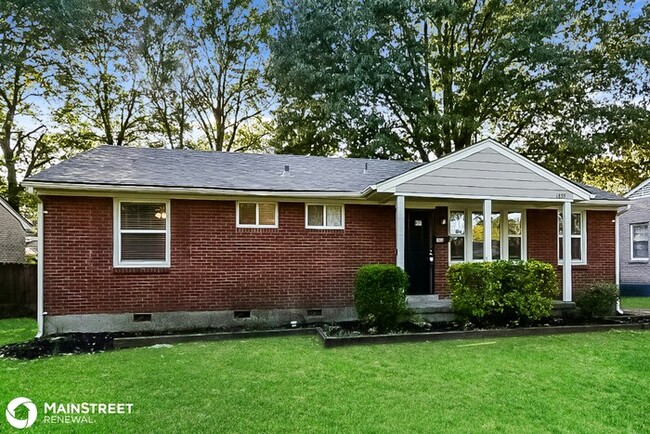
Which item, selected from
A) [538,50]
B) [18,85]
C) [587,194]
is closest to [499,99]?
[538,50]

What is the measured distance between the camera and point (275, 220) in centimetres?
870

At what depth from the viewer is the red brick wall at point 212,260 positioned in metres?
7.59

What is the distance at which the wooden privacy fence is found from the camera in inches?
422

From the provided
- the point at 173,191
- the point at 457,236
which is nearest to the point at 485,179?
the point at 457,236

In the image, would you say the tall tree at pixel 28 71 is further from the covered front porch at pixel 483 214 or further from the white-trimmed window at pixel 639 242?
the white-trimmed window at pixel 639 242

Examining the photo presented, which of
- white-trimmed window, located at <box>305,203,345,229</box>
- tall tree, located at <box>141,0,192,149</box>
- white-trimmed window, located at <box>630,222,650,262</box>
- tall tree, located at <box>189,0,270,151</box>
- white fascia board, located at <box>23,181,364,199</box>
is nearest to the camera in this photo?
white fascia board, located at <box>23,181,364,199</box>

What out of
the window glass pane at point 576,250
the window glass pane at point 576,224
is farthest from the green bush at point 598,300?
the window glass pane at point 576,224

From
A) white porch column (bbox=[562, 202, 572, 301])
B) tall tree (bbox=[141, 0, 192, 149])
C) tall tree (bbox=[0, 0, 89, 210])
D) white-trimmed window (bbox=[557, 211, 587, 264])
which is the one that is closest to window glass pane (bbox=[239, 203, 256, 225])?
white porch column (bbox=[562, 202, 572, 301])

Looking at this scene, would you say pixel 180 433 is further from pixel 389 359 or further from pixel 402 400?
pixel 389 359

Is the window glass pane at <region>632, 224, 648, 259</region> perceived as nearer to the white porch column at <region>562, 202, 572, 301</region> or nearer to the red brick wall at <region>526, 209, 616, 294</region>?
the red brick wall at <region>526, 209, 616, 294</region>

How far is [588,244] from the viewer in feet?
34.4

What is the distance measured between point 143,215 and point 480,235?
8.25 m

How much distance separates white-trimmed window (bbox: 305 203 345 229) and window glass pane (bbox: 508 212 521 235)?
475 cm

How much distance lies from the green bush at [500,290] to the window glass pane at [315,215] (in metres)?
3.15
